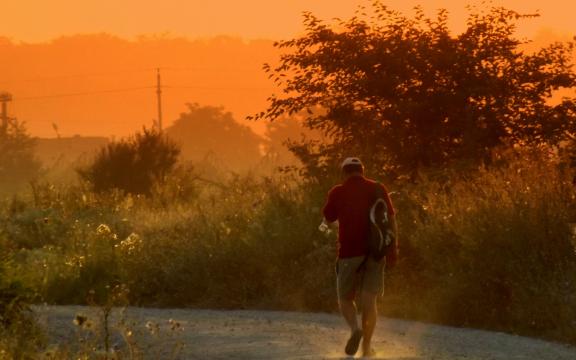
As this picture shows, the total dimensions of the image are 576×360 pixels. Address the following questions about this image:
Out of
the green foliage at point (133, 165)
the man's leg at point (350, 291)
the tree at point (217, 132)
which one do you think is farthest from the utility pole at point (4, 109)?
the man's leg at point (350, 291)

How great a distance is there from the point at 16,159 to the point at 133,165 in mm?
44227

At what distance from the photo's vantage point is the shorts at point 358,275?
538 inches

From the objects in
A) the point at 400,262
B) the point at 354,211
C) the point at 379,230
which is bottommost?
the point at 400,262

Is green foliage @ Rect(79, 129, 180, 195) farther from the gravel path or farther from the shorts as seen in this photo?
the shorts

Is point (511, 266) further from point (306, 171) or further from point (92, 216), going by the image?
point (92, 216)

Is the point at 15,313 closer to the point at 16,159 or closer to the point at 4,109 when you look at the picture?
the point at 16,159

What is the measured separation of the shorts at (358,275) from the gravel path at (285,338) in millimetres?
687

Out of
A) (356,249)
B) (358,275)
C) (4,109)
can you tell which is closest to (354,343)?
(358,275)

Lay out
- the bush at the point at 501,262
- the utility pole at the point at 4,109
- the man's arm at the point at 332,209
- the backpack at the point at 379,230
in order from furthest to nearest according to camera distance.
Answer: the utility pole at the point at 4,109, the bush at the point at 501,262, the man's arm at the point at 332,209, the backpack at the point at 379,230

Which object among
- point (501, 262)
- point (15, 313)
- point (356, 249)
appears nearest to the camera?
point (356, 249)

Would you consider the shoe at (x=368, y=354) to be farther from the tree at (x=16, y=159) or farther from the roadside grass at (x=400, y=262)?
the tree at (x=16, y=159)

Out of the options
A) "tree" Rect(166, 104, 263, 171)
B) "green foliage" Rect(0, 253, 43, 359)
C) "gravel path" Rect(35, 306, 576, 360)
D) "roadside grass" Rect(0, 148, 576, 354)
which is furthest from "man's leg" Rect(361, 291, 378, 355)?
"tree" Rect(166, 104, 263, 171)

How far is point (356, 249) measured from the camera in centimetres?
1359

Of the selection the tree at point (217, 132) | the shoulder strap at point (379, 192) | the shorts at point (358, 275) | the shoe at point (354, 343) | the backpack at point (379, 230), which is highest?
the tree at point (217, 132)
